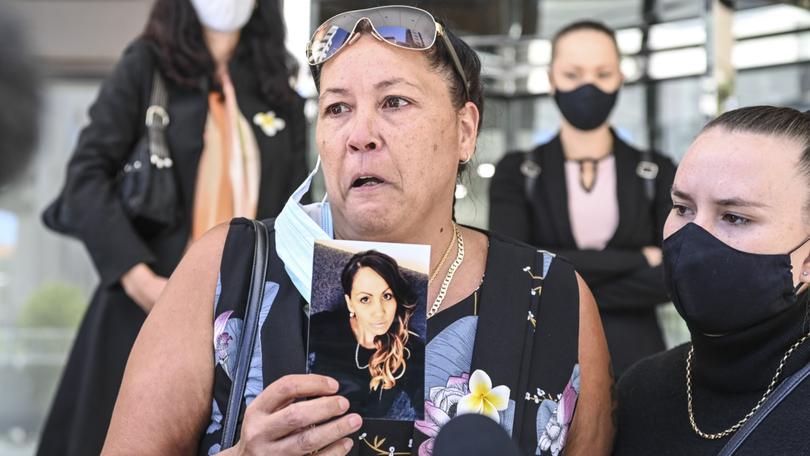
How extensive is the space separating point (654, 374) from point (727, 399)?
314 millimetres

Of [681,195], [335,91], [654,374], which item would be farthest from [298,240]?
[654,374]

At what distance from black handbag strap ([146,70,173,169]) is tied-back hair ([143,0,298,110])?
0.19 feet

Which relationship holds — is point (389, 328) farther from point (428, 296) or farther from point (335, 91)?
point (335, 91)

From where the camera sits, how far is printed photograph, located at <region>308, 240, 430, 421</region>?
6.74ft

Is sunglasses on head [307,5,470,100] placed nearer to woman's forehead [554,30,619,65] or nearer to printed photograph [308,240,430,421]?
printed photograph [308,240,430,421]

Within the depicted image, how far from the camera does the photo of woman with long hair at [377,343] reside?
2055 millimetres

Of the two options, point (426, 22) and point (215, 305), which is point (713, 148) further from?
point (215, 305)

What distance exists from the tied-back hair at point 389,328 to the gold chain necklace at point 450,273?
0.43 metres

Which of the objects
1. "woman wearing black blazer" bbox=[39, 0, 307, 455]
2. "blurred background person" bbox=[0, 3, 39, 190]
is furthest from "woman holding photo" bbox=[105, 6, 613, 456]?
"blurred background person" bbox=[0, 3, 39, 190]

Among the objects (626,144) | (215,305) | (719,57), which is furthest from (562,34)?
(215,305)

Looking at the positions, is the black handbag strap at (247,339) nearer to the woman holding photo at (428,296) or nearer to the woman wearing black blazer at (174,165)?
the woman holding photo at (428,296)

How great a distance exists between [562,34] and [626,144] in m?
0.52

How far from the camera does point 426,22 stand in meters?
2.53

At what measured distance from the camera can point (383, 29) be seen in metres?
2.46
